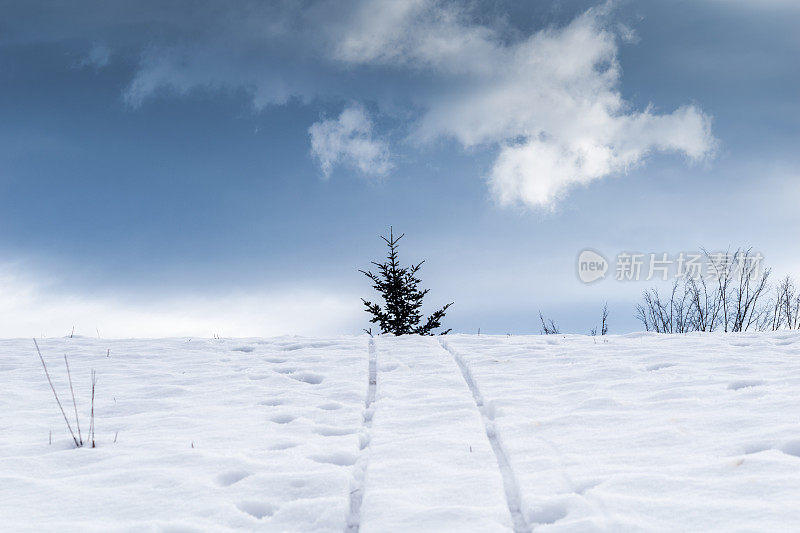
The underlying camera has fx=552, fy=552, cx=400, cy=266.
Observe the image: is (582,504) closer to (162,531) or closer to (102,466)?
(162,531)

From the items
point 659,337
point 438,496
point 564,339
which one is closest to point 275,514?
point 438,496

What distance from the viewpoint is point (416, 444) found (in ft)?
13.6

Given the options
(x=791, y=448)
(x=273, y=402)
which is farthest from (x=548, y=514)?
(x=273, y=402)

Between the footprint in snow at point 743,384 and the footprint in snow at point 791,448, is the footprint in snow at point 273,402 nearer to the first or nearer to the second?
the footprint in snow at point 791,448

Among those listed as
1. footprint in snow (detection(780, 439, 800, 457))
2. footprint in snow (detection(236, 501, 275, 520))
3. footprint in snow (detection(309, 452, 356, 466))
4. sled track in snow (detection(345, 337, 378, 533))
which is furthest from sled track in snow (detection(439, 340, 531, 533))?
footprint in snow (detection(780, 439, 800, 457))

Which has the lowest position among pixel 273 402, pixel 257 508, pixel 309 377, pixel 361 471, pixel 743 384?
pixel 257 508

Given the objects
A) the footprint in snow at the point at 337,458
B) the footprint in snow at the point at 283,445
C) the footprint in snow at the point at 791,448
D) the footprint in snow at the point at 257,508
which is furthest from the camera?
the footprint in snow at the point at 283,445

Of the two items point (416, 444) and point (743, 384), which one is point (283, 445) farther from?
point (743, 384)

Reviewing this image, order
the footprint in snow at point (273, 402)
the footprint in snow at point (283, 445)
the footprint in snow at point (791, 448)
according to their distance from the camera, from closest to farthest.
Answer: the footprint in snow at point (791, 448) → the footprint in snow at point (283, 445) → the footprint in snow at point (273, 402)

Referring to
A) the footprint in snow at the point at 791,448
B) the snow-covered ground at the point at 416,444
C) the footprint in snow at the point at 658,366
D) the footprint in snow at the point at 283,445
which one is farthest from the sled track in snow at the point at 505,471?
the footprint in snow at the point at 658,366

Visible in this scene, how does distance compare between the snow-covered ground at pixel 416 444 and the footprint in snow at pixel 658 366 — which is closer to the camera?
the snow-covered ground at pixel 416 444

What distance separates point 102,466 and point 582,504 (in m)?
3.22

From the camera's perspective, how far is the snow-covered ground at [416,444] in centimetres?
310

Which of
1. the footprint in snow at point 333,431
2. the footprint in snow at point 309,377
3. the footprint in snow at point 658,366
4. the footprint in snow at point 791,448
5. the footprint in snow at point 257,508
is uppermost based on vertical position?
the footprint in snow at point 658,366
